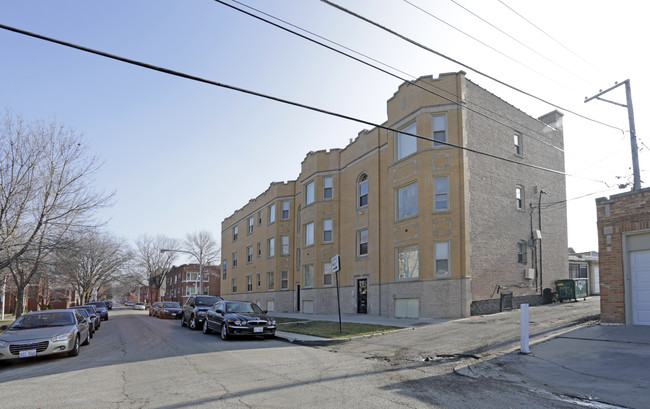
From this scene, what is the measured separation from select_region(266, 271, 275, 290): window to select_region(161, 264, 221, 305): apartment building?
38.3m

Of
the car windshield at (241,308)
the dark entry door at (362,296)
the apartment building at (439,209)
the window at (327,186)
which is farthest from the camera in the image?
the window at (327,186)

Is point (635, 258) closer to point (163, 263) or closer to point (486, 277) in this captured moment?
point (486, 277)

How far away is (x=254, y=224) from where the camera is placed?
42.8 m

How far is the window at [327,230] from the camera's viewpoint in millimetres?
30098

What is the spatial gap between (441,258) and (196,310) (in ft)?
37.1

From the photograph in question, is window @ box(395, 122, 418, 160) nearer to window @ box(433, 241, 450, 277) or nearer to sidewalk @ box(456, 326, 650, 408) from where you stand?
window @ box(433, 241, 450, 277)

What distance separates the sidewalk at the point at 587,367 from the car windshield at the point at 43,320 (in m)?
10.8

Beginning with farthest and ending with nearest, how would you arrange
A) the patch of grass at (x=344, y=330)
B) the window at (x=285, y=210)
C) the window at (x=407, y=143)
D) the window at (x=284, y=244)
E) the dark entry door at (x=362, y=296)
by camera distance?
the window at (x=285, y=210)
the window at (x=284, y=244)
the dark entry door at (x=362, y=296)
the window at (x=407, y=143)
the patch of grass at (x=344, y=330)

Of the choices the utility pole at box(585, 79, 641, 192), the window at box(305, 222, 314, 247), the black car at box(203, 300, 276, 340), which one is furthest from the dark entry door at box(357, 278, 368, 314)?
the utility pole at box(585, 79, 641, 192)

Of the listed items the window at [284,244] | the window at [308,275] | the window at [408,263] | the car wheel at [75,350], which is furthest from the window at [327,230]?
the car wheel at [75,350]

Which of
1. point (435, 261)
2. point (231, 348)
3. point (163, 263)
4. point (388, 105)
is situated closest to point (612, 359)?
point (231, 348)

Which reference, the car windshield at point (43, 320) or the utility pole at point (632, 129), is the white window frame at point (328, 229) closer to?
the utility pole at point (632, 129)

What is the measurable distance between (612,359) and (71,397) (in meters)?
9.99

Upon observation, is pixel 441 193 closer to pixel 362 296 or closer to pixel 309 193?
pixel 362 296
